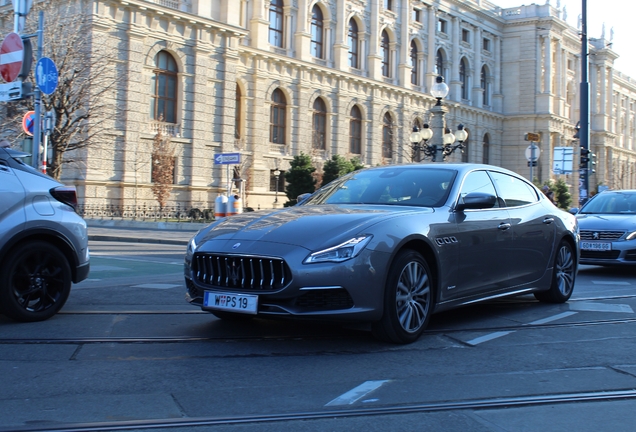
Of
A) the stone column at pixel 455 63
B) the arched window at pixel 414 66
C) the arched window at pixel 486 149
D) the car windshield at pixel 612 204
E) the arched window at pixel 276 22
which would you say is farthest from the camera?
the arched window at pixel 486 149

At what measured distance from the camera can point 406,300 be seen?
5.67 meters

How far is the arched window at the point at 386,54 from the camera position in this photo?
183 feet

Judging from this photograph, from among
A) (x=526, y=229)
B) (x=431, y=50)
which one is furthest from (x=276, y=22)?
(x=526, y=229)

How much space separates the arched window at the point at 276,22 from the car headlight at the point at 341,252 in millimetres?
42639

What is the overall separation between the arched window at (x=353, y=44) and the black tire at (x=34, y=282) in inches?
1881

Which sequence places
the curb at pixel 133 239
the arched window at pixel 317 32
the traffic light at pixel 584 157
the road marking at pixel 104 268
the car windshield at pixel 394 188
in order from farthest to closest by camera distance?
the arched window at pixel 317 32
the traffic light at pixel 584 157
the curb at pixel 133 239
the road marking at pixel 104 268
the car windshield at pixel 394 188

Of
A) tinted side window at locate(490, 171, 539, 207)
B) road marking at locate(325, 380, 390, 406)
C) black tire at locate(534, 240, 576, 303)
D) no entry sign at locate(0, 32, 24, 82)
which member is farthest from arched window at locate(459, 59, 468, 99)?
road marking at locate(325, 380, 390, 406)

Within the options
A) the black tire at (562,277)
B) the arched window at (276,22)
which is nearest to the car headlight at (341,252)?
the black tire at (562,277)

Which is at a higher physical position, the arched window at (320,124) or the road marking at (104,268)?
the arched window at (320,124)

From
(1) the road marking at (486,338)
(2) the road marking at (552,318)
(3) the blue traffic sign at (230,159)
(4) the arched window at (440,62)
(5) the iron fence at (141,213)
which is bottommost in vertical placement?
(1) the road marking at (486,338)

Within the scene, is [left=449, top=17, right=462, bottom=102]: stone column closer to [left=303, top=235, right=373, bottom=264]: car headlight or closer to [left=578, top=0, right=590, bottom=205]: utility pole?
[left=578, top=0, right=590, bottom=205]: utility pole

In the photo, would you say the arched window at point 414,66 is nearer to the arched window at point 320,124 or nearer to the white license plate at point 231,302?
the arched window at point 320,124

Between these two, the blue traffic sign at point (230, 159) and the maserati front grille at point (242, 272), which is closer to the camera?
the maserati front grille at point (242, 272)

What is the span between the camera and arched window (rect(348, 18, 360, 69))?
173 feet
